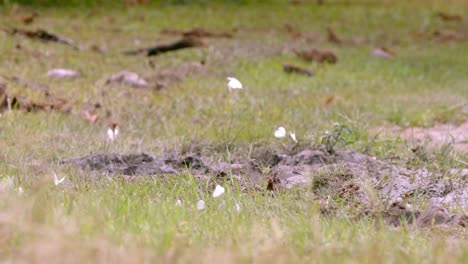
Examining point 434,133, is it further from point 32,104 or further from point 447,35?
point 447,35

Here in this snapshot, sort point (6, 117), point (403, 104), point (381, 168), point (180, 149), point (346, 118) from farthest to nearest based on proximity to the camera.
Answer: point (403, 104)
point (346, 118)
point (6, 117)
point (180, 149)
point (381, 168)

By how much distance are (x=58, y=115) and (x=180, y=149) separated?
1463 mm

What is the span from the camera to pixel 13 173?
412 centimetres

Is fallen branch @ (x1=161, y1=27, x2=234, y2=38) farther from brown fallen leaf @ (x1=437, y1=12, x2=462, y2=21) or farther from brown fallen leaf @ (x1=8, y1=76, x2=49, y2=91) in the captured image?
brown fallen leaf @ (x1=437, y1=12, x2=462, y2=21)

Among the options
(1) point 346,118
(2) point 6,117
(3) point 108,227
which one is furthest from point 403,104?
(3) point 108,227

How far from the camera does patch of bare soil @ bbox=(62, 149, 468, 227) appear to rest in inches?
130

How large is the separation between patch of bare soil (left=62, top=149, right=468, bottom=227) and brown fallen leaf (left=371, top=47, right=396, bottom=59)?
7.29 m

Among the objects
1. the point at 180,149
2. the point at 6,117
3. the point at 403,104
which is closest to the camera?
the point at 180,149

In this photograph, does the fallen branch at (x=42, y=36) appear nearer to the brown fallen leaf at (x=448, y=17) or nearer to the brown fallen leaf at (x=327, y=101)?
Result: the brown fallen leaf at (x=327, y=101)

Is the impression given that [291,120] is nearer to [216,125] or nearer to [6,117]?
[216,125]

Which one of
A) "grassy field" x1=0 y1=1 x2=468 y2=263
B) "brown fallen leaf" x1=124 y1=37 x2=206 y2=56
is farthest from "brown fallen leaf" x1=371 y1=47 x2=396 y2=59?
"brown fallen leaf" x1=124 y1=37 x2=206 y2=56

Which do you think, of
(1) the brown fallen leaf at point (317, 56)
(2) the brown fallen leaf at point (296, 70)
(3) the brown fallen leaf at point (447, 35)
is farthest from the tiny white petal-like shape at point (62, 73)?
(3) the brown fallen leaf at point (447, 35)

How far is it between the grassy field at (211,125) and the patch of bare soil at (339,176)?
0.17m

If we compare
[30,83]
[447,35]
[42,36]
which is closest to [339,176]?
[30,83]
